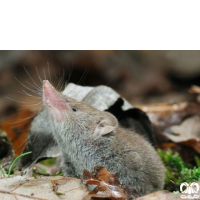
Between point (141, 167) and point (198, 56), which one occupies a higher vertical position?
point (198, 56)

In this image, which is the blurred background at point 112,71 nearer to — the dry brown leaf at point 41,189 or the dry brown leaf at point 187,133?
the dry brown leaf at point 187,133

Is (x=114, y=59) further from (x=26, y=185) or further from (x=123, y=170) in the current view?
(x=26, y=185)

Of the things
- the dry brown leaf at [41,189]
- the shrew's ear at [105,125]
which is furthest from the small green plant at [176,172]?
the dry brown leaf at [41,189]

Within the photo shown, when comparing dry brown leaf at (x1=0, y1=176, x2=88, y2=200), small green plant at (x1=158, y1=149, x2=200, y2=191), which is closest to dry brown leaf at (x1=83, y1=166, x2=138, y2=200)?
dry brown leaf at (x1=0, y1=176, x2=88, y2=200)

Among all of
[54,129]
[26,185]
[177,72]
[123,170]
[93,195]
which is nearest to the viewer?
[93,195]

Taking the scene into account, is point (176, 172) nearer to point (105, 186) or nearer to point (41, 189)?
point (105, 186)

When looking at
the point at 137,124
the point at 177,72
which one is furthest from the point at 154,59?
the point at 137,124

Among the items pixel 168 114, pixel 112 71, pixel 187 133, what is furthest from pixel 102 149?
pixel 112 71

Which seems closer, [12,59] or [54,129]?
[54,129]
